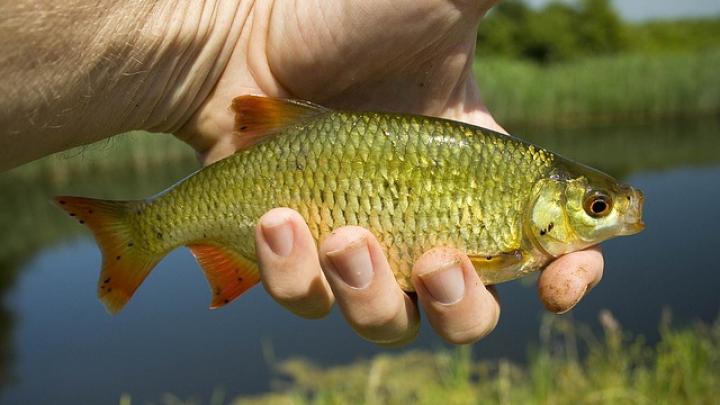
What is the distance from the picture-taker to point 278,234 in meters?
1.90

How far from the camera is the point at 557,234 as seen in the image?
1935 mm

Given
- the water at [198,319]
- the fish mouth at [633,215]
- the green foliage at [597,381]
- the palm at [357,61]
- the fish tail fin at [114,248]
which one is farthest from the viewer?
the water at [198,319]

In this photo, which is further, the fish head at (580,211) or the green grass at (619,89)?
the green grass at (619,89)

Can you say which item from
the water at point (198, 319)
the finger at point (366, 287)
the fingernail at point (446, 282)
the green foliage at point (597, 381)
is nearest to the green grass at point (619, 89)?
the water at point (198, 319)

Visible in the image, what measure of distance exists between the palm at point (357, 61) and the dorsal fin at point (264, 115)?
1.42 ft

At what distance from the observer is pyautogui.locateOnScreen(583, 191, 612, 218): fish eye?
6.35 ft

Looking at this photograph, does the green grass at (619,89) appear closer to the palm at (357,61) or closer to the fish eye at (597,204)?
the palm at (357,61)

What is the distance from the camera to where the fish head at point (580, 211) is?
1919mm

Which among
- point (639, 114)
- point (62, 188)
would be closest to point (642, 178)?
point (639, 114)

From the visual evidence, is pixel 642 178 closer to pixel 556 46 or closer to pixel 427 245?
pixel 427 245

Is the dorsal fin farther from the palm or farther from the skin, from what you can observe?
the palm

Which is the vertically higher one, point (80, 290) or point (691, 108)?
point (691, 108)

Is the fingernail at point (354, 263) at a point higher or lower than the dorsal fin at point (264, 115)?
lower

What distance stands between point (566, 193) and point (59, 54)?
1.35 meters
